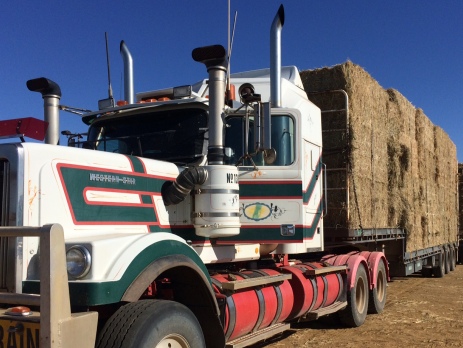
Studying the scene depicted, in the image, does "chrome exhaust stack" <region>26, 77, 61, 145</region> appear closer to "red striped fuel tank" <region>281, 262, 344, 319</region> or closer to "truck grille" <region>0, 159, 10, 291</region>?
"truck grille" <region>0, 159, 10, 291</region>

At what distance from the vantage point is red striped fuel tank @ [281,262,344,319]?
6500 mm

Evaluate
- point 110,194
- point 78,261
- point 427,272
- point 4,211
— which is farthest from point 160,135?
point 427,272

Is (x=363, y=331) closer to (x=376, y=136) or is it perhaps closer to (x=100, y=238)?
(x=376, y=136)

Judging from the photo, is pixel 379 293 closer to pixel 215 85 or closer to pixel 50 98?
pixel 215 85

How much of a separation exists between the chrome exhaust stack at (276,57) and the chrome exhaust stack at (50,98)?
7.25 ft

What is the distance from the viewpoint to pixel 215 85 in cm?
501

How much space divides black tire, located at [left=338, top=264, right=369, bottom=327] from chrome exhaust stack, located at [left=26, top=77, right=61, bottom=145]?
469cm

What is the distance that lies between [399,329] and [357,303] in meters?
0.80

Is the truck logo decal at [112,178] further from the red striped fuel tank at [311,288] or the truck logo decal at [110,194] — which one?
the red striped fuel tank at [311,288]

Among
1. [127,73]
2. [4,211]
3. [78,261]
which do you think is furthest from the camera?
[127,73]

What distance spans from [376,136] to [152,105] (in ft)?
19.1

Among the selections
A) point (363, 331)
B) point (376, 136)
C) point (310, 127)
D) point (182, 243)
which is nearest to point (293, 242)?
point (310, 127)

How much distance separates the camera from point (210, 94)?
5.04 m


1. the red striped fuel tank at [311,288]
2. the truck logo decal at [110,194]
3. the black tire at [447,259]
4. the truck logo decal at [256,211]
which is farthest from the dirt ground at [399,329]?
the black tire at [447,259]
